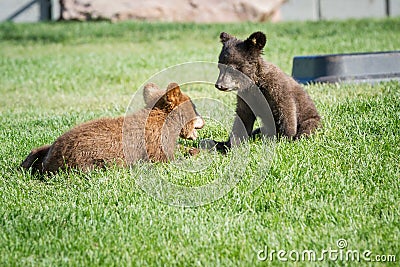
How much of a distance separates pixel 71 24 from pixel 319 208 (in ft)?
58.6

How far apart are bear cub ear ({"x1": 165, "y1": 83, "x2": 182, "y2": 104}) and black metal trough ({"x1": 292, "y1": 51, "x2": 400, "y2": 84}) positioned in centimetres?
384

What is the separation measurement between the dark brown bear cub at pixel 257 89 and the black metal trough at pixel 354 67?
286cm

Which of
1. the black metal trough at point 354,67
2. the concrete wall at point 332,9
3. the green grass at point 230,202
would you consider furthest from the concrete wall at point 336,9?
the green grass at point 230,202

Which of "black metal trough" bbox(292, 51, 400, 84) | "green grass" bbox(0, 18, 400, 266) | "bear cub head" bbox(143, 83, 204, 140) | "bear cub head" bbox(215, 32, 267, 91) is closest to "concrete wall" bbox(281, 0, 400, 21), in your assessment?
"black metal trough" bbox(292, 51, 400, 84)

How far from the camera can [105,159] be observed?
17.7ft

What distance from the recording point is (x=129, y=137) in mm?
5492

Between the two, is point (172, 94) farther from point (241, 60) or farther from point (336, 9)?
point (336, 9)

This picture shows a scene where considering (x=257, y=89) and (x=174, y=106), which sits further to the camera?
(x=257, y=89)

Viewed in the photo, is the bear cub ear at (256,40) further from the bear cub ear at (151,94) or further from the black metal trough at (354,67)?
the black metal trough at (354,67)

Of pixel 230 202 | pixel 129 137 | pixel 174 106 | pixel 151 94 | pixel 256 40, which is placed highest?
pixel 256 40

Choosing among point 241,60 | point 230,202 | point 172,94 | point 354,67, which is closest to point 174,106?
point 172,94

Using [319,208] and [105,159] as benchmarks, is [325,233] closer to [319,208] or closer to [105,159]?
[319,208]

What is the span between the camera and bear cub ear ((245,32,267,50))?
18.8ft

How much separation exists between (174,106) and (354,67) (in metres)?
4.10
